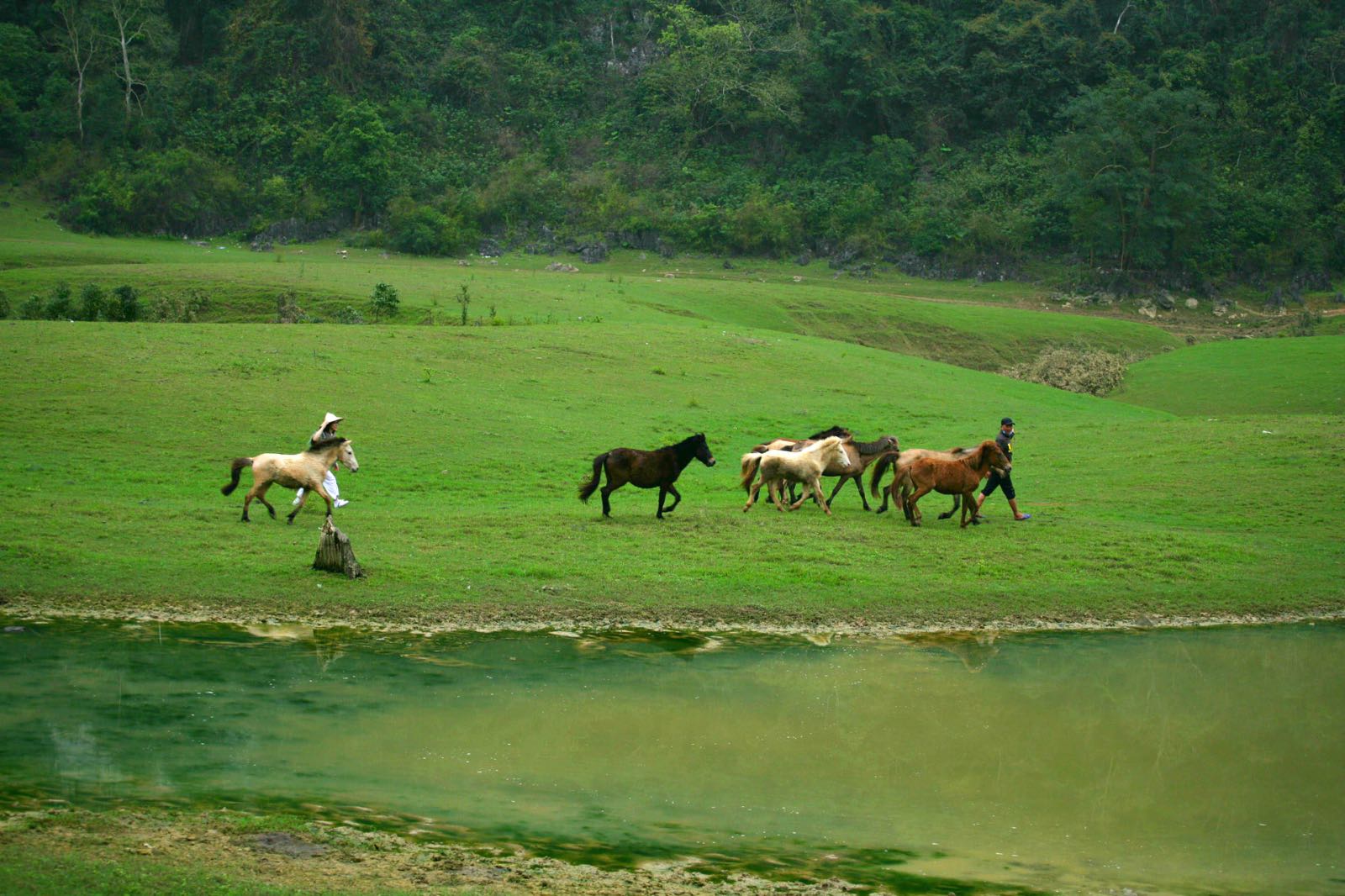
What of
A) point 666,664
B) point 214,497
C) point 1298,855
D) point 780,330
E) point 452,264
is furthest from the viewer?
point 452,264

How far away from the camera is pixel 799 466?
18.3 meters

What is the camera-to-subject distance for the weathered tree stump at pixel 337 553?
1388 cm

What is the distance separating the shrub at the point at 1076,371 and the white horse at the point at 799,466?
794 inches

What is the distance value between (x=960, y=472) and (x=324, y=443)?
29.5 feet

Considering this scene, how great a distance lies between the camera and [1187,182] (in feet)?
176

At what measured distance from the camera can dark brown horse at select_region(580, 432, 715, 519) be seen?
17.3 meters

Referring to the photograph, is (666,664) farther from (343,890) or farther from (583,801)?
(343,890)

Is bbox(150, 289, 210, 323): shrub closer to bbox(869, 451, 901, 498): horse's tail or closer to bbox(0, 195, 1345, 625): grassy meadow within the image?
bbox(0, 195, 1345, 625): grassy meadow

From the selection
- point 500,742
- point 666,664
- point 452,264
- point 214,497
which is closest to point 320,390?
point 214,497

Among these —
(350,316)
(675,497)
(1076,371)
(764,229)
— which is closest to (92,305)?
(350,316)

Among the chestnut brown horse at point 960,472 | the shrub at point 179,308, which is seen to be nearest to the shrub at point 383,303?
the shrub at point 179,308

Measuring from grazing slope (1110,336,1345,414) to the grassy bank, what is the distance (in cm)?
422

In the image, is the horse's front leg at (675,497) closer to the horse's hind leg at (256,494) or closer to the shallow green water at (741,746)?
the shallow green water at (741,746)

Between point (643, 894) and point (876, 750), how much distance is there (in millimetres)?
3509
